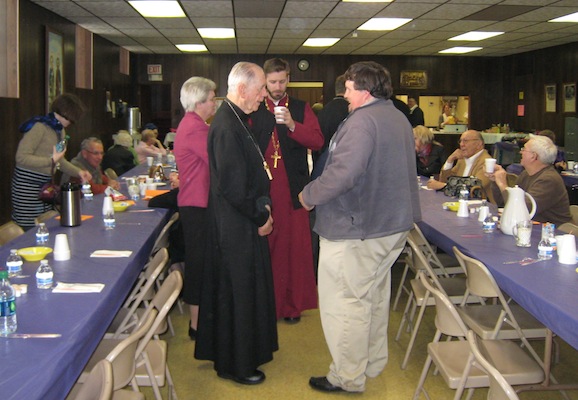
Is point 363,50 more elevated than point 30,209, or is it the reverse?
point 363,50

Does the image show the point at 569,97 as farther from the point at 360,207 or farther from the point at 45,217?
the point at 45,217

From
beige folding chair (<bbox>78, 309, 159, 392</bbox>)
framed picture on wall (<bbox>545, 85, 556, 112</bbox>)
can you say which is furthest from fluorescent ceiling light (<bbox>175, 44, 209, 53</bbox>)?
beige folding chair (<bbox>78, 309, 159, 392</bbox>)

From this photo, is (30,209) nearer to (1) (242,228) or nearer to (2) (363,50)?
(1) (242,228)

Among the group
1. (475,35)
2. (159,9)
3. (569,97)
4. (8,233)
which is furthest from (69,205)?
(569,97)

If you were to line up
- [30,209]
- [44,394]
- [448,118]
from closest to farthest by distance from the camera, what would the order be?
[44,394] → [30,209] → [448,118]

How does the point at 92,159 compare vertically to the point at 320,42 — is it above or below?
below

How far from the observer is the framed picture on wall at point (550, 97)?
12680mm

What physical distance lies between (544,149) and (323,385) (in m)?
2.42

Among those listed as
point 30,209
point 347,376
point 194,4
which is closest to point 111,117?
point 194,4

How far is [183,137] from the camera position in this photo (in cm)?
365

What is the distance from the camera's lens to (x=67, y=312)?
215 cm

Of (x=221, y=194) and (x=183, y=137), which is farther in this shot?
(x=183, y=137)

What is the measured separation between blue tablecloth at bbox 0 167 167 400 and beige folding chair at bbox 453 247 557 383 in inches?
67.5

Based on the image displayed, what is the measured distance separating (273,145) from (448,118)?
13.2m
